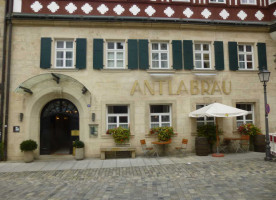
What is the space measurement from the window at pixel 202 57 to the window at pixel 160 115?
2.97 meters

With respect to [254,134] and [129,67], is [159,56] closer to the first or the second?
[129,67]

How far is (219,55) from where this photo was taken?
36.9ft

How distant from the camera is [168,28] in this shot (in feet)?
36.4

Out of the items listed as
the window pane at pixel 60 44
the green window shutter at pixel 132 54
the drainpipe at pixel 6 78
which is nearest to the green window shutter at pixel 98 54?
the green window shutter at pixel 132 54

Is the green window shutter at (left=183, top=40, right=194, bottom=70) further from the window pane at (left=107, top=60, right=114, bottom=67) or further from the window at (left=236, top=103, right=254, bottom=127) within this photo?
the window pane at (left=107, top=60, right=114, bottom=67)

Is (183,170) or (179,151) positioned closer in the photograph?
(183,170)

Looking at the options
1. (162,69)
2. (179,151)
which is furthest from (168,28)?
(179,151)

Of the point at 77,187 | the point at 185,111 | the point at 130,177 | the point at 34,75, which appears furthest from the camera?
the point at 185,111

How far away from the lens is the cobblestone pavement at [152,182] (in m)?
5.31

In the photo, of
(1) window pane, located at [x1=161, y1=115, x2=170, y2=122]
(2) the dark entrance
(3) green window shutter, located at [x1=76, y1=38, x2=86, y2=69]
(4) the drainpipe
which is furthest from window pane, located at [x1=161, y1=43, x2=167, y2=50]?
(4) the drainpipe

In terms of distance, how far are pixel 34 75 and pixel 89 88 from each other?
2.76 m

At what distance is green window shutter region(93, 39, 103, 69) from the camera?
410 inches

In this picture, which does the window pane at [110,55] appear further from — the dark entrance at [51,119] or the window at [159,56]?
the dark entrance at [51,119]

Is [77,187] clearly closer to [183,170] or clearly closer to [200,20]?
[183,170]
